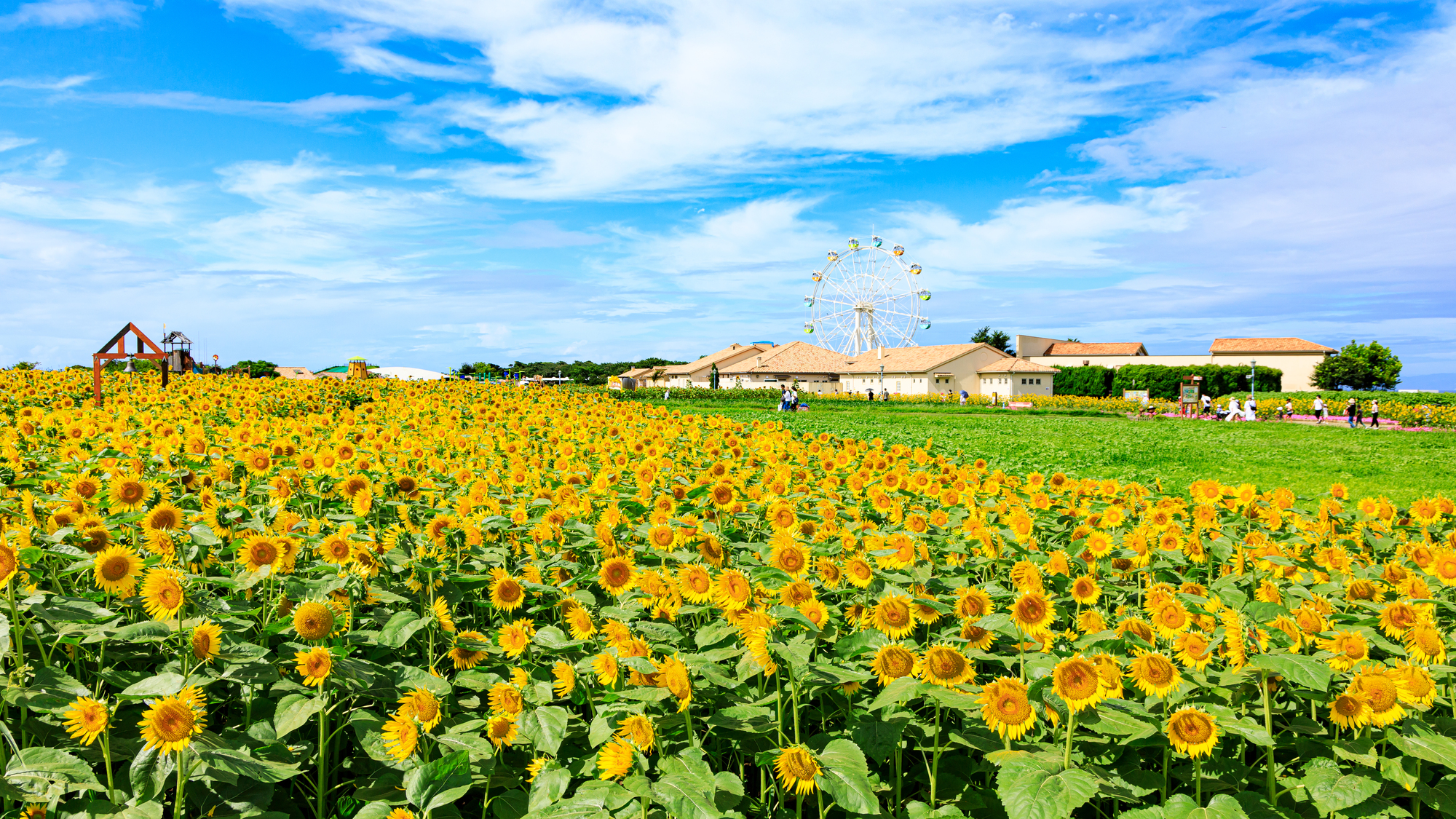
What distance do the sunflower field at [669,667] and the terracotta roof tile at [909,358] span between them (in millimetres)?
62079

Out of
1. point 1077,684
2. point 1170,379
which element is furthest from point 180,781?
point 1170,379

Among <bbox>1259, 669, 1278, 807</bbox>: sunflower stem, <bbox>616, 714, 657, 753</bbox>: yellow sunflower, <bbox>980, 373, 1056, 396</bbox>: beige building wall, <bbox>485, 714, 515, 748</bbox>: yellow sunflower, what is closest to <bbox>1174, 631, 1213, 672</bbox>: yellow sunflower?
<bbox>1259, 669, 1278, 807</bbox>: sunflower stem

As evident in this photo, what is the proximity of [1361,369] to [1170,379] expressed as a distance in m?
20.9

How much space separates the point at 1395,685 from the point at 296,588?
9.34 feet

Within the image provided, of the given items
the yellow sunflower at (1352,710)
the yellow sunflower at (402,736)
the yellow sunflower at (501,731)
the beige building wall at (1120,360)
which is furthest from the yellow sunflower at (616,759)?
the beige building wall at (1120,360)

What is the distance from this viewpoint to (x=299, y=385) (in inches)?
464

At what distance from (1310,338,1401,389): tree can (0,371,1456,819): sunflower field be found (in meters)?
74.0

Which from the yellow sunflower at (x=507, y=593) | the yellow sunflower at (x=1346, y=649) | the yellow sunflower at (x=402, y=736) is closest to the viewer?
the yellow sunflower at (x=402, y=736)

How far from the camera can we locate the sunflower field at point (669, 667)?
1740 millimetres

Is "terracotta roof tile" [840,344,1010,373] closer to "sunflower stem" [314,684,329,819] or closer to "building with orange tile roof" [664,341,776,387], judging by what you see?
"building with orange tile roof" [664,341,776,387]

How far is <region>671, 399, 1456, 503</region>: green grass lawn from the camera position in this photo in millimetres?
12477

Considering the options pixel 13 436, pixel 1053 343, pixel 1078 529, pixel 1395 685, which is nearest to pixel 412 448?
pixel 13 436

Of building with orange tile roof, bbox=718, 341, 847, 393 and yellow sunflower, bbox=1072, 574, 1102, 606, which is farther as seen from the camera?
building with orange tile roof, bbox=718, 341, 847, 393

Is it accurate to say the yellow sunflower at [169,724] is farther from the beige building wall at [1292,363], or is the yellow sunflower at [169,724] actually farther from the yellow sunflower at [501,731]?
the beige building wall at [1292,363]
